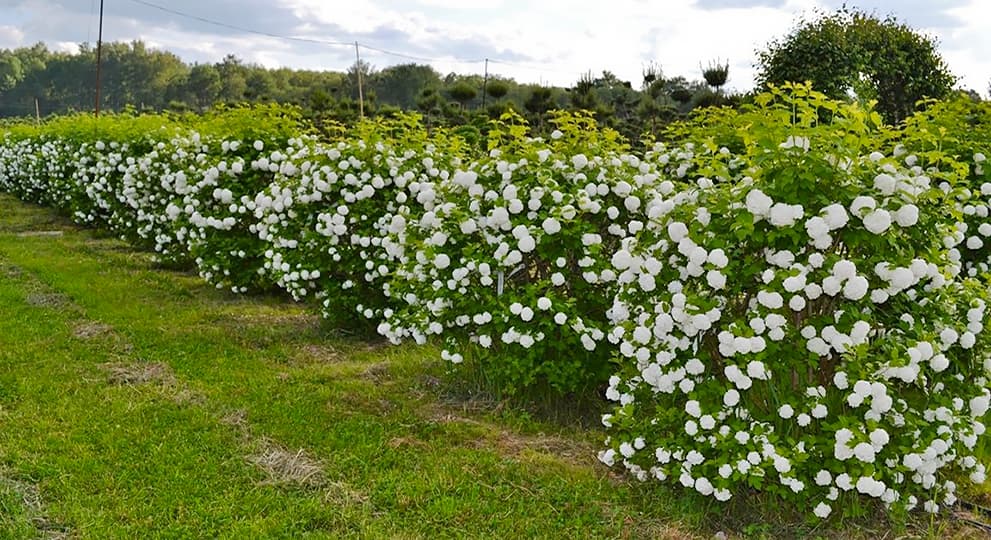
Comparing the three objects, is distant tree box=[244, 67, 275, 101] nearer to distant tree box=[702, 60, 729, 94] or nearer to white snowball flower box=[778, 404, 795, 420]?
distant tree box=[702, 60, 729, 94]

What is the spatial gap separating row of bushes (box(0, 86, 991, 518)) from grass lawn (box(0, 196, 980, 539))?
8.5 inches

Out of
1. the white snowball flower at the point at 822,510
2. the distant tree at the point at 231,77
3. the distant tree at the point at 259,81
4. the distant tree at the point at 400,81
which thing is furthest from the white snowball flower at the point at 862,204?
the distant tree at the point at 231,77

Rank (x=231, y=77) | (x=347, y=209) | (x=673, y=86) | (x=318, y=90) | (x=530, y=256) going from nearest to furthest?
1. (x=530, y=256)
2. (x=347, y=209)
3. (x=673, y=86)
4. (x=318, y=90)
5. (x=231, y=77)

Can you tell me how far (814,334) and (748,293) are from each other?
0.89 ft

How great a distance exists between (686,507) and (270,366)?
2639 mm

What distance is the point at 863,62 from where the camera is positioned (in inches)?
427

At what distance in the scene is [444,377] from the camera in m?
4.34

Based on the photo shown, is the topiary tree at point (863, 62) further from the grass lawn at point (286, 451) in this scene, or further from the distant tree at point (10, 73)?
the distant tree at point (10, 73)

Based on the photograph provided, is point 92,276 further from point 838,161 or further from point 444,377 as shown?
point 838,161

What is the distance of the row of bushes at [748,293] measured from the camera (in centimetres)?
258

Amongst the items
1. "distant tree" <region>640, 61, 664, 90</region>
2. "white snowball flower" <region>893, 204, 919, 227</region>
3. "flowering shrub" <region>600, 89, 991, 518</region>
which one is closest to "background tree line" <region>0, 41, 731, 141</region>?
"distant tree" <region>640, 61, 664, 90</region>

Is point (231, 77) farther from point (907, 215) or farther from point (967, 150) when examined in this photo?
point (907, 215)

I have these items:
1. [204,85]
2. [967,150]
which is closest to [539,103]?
[967,150]

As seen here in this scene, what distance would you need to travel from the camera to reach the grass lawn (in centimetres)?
279
